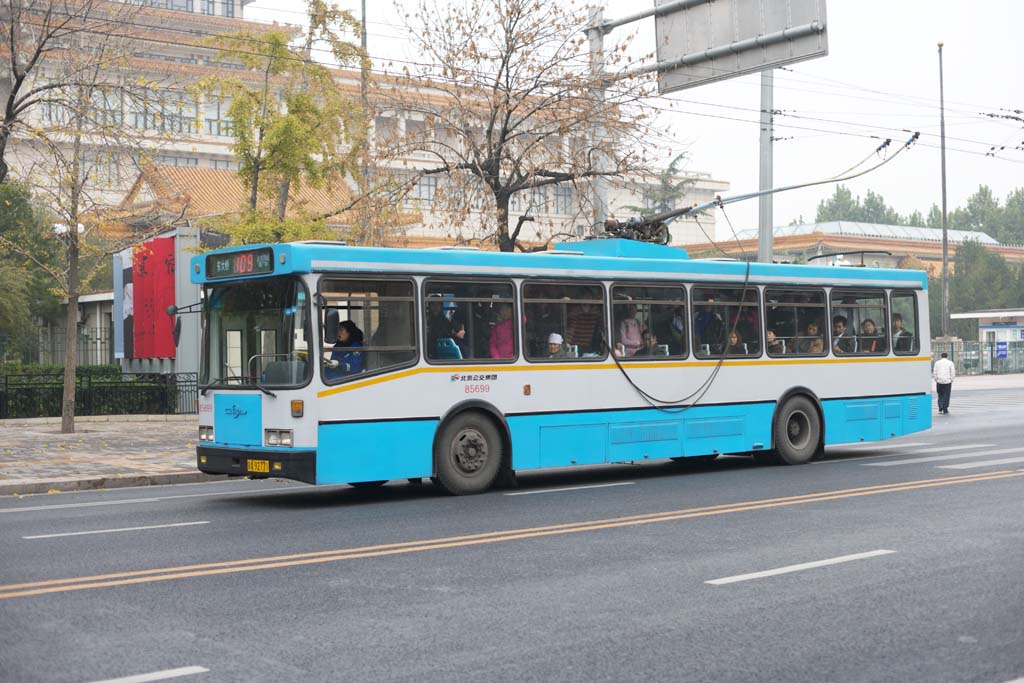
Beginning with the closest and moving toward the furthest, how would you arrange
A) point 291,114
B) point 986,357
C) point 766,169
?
point 766,169 < point 291,114 < point 986,357

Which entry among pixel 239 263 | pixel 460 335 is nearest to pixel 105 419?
pixel 239 263

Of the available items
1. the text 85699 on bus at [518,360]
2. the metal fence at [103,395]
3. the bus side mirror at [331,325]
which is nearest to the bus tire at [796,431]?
the text 85699 on bus at [518,360]

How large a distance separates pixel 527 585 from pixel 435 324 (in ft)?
19.6

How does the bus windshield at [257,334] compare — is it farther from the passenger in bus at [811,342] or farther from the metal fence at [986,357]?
the metal fence at [986,357]

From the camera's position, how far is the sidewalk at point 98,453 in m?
16.2

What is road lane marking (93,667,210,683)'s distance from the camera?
5883 mm

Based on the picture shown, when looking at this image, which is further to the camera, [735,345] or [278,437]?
[735,345]

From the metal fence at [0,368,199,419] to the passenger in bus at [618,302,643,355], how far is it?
669 inches

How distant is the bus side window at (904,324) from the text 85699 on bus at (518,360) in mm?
383

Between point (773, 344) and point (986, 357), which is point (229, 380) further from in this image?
point (986, 357)

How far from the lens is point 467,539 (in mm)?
10484

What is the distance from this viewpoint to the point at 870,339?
62.0 feet

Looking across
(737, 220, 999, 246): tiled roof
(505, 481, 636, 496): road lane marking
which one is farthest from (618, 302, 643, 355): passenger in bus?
(737, 220, 999, 246): tiled roof

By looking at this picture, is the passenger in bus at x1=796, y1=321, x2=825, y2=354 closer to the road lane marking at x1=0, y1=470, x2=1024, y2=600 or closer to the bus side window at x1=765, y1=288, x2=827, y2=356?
the bus side window at x1=765, y1=288, x2=827, y2=356
